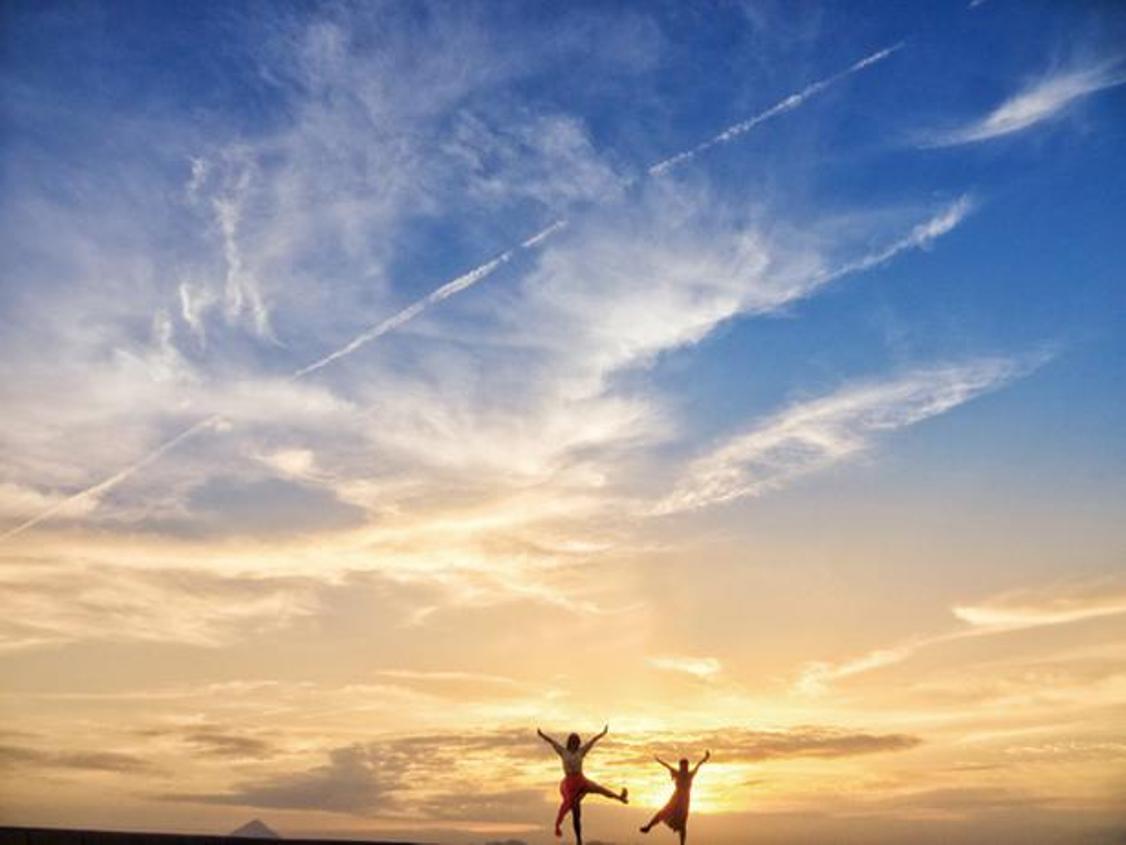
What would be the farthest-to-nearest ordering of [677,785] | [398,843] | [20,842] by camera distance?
[677,785]
[398,843]
[20,842]

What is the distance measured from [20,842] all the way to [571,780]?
452 inches

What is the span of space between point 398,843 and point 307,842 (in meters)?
2.97

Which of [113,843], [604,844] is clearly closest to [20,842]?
[113,843]

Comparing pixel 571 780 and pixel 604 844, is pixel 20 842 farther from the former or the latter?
pixel 604 844

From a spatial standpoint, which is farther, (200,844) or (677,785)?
(677,785)

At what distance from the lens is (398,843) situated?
23.0 metres

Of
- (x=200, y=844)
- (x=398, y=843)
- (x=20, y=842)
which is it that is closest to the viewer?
(x=20, y=842)

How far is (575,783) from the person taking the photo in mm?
24359

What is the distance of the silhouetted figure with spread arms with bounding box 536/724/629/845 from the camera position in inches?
957

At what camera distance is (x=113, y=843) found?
1834 cm

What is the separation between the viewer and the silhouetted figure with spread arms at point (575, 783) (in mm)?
24311

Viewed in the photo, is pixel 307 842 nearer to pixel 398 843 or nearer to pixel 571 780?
pixel 398 843

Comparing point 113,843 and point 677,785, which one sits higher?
point 677,785

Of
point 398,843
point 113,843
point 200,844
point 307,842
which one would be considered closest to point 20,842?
point 113,843
